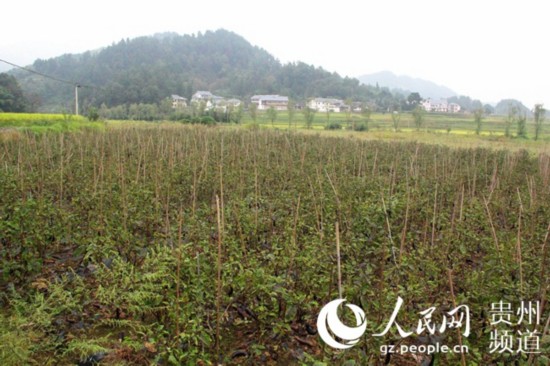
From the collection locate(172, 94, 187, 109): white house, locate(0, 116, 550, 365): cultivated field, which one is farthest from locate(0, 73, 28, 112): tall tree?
locate(0, 116, 550, 365): cultivated field

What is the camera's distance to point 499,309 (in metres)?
2.38


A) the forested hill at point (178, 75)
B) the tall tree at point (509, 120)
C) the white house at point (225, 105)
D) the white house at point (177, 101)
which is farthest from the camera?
the forested hill at point (178, 75)

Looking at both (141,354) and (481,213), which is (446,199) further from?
(141,354)

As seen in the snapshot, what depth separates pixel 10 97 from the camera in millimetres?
30000

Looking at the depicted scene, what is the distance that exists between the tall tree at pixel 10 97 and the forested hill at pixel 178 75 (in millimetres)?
8641

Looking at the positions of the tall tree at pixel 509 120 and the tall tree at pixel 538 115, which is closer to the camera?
the tall tree at pixel 538 115

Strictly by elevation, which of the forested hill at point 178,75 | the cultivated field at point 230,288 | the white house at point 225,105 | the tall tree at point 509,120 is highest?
the forested hill at point 178,75

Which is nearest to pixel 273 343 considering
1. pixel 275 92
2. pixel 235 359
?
pixel 235 359

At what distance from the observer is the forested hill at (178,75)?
5503cm

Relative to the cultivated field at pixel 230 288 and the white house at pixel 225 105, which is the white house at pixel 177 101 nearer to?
the white house at pixel 225 105

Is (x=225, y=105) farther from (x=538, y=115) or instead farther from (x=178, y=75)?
(x=538, y=115)

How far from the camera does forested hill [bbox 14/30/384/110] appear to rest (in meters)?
55.0

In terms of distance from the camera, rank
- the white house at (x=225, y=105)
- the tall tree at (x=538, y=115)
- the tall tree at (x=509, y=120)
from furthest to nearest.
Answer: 1. the white house at (x=225, y=105)
2. the tall tree at (x=509, y=120)
3. the tall tree at (x=538, y=115)

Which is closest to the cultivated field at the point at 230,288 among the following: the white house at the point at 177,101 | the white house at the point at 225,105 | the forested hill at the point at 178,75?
the white house at the point at 225,105
